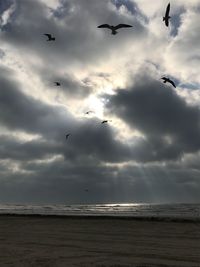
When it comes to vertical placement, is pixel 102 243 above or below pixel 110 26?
below

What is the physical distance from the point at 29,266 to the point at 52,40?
24.0 meters

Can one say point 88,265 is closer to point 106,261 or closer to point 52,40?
point 106,261

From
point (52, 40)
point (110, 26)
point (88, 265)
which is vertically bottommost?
point (88, 265)

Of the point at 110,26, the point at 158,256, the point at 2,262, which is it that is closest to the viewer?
the point at 2,262

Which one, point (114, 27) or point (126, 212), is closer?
point (114, 27)

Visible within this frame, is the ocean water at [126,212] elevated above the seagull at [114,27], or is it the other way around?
the seagull at [114,27]

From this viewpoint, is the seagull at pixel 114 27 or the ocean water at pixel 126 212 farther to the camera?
the ocean water at pixel 126 212

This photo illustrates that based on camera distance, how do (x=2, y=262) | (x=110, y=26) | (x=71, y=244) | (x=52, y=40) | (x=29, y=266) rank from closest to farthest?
(x=29, y=266), (x=2, y=262), (x=71, y=244), (x=110, y=26), (x=52, y=40)

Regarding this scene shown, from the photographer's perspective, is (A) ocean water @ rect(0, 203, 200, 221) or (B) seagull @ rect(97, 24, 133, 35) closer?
(B) seagull @ rect(97, 24, 133, 35)

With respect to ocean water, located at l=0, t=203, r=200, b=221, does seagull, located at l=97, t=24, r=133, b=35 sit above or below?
above

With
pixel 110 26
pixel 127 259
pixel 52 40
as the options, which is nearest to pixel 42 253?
pixel 127 259

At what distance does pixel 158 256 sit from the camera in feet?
41.8

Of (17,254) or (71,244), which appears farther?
(71,244)

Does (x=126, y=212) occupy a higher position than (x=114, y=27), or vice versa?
(x=114, y=27)
